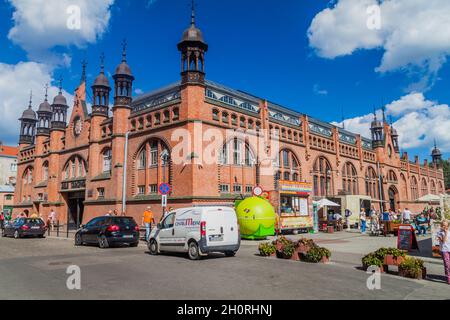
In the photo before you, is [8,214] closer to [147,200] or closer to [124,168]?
[124,168]

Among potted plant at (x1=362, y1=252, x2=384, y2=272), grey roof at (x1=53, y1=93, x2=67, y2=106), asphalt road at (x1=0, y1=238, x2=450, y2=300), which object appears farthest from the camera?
grey roof at (x1=53, y1=93, x2=67, y2=106)

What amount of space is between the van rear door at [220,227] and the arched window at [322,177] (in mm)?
26862

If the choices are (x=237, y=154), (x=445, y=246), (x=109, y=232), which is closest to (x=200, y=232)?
(x=109, y=232)

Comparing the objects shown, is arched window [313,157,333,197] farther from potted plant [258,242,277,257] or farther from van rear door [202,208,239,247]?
van rear door [202,208,239,247]

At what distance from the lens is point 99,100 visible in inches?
1300

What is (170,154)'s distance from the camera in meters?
25.8

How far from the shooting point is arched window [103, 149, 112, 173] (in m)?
31.4

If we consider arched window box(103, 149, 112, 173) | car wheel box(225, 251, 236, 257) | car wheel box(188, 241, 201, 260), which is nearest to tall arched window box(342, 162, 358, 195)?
arched window box(103, 149, 112, 173)

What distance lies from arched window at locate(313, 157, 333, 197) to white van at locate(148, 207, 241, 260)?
27033mm

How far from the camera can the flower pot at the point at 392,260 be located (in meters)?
9.48

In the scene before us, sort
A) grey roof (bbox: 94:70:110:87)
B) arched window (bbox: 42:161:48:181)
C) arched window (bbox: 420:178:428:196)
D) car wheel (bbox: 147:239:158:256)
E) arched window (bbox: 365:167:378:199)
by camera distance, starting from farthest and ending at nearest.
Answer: arched window (bbox: 420:178:428:196) → arched window (bbox: 365:167:378:199) → arched window (bbox: 42:161:48:181) → grey roof (bbox: 94:70:110:87) → car wheel (bbox: 147:239:158:256)

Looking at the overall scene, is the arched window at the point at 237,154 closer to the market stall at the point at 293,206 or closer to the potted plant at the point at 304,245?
the market stall at the point at 293,206

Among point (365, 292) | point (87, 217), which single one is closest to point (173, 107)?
point (87, 217)

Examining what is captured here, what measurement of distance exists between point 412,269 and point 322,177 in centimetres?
3124
